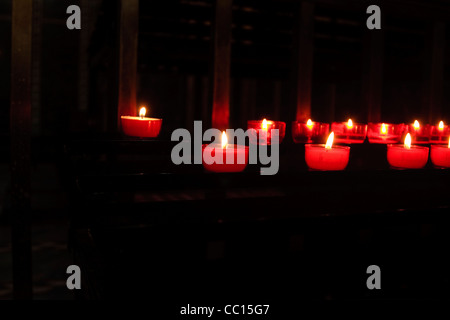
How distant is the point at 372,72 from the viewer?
10.8 ft

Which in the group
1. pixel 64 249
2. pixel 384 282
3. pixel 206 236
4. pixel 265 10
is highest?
pixel 265 10

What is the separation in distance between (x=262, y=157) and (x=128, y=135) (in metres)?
0.68

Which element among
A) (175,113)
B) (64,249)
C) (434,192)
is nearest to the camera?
(434,192)

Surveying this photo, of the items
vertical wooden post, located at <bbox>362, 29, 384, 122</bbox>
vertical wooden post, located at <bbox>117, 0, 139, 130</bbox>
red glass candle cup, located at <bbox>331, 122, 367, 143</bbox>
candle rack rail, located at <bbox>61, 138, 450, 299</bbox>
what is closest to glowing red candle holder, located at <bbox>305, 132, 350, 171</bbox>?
candle rack rail, located at <bbox>61, 138, 450, 299</bbox>

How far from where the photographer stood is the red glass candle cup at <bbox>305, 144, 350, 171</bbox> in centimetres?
185

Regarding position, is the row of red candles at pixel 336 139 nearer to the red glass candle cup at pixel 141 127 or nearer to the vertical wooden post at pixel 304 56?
the red glass candle cup at pixel 141 127

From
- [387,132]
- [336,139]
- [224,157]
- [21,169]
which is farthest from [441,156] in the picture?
[21,169]

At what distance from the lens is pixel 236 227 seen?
1182 millimetres

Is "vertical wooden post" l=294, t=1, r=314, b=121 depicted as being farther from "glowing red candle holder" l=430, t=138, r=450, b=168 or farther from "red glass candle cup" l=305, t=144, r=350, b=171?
"red glass candle cup" l=305, t=144, r=350, b=171

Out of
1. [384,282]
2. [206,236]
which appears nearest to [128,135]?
[206,236]

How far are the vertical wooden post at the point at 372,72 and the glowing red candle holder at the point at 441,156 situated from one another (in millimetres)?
1216

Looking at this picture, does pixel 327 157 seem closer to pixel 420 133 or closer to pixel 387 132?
pixel 387 132

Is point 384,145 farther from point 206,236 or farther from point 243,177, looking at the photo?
point 206,236

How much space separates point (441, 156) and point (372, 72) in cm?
133
